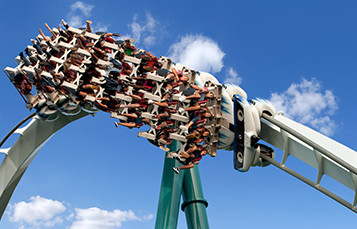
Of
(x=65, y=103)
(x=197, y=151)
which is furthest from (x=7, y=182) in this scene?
(x=197, y=151)

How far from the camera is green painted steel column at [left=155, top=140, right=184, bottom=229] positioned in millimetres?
8070

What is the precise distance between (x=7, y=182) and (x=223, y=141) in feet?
18.6

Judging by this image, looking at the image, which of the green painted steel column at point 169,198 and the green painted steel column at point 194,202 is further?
the green painted steel column at point 194,202

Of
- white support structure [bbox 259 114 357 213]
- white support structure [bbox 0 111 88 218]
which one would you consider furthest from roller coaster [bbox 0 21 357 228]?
white support structure [bbox 0 111 88 218]

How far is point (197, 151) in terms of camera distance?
639 cm

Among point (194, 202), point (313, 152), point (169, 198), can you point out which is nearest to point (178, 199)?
point (169, 198)

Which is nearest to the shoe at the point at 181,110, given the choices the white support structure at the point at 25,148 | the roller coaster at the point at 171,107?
the roller coaster at the point at 171,107

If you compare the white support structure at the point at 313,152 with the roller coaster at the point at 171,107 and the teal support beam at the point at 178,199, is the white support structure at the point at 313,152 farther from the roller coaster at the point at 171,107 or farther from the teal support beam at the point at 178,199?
the teal support beam at the point at 178,199

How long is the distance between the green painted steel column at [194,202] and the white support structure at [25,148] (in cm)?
258

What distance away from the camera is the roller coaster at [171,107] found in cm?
561

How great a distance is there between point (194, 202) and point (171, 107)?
284cm

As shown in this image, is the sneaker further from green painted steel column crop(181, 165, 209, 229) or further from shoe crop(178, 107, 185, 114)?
green painted steel column crop(181, 165, 209, 229)

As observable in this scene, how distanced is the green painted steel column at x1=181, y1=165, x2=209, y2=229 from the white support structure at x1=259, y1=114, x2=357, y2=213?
9.18 feet

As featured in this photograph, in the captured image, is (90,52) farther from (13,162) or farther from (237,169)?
(13,162)
